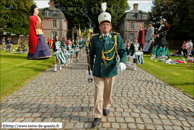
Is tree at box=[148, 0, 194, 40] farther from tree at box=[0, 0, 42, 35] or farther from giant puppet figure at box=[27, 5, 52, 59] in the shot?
giant puppet figure at box=[27, 5, 52, 59]

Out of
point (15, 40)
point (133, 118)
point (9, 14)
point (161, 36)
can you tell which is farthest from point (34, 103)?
point (15, 40)

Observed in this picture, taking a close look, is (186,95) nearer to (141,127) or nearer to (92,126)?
(141,127)

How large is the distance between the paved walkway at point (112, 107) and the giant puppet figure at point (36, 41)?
182cm

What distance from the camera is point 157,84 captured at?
23.4ft

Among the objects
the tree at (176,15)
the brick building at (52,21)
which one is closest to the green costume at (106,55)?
the tree at (176,15)

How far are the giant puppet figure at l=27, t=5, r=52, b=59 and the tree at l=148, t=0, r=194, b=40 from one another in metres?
36.4

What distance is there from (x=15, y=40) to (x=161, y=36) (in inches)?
1556

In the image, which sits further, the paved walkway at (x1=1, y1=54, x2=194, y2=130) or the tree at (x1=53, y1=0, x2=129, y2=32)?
the tree at (x1=53, y1=0, x2=129, y2=32)

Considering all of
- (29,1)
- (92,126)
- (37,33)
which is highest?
(29,1)

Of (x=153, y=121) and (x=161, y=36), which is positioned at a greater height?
(x=161, y=36)

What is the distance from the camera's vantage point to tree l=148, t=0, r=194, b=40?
33.5 meters

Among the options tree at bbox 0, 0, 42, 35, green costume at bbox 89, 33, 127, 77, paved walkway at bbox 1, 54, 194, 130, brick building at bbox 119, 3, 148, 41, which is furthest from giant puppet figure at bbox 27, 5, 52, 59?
brick building at bbox 119, 3, 148, 41

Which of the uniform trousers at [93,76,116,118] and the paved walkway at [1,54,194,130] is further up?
the uniform trousers at [93,76,116,118]

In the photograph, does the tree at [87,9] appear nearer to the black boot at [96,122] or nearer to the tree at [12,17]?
Result: the tree at [12,17]
